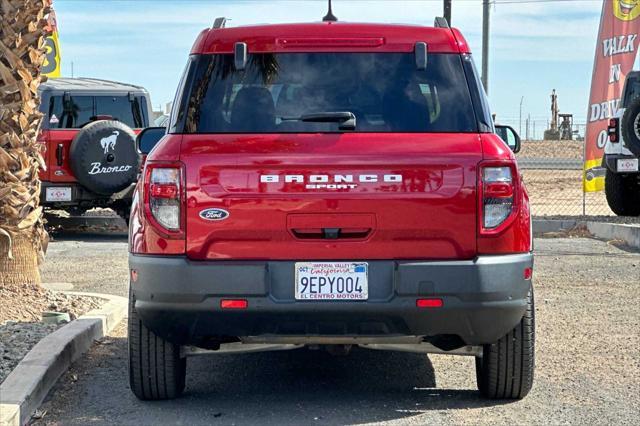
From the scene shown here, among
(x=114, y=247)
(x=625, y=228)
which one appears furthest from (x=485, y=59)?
(x=114, y=247)

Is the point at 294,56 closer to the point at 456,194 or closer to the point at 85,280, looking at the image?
the point at 456,194

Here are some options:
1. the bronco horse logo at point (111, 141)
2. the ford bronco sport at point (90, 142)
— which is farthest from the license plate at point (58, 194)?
the bronco horse logo at point (111, 141)

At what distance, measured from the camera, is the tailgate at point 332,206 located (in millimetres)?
5336

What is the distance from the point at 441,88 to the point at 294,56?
28.9 inches

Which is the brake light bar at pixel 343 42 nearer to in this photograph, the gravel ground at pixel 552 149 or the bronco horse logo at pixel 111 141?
the bronco horse logo at pixel 111 141

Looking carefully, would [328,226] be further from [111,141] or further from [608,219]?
[608,219]

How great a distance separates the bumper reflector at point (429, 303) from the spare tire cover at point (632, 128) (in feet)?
39.2

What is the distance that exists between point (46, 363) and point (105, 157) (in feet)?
26.8

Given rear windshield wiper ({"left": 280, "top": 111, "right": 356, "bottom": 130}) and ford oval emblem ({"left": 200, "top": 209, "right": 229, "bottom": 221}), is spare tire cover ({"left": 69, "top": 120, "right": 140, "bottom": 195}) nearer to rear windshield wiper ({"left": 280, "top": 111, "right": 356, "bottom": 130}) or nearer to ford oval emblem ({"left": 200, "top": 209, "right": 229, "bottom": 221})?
rear windshield wiper ({"left": 280, "top": 111, "right": 356, "bottom": 130})

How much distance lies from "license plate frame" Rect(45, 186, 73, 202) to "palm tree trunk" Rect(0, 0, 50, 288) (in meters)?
5.81

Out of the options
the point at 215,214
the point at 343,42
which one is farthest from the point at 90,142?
the point at 215,214

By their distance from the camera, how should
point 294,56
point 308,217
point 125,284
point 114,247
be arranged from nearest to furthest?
point 308,217
point 294,56
point 125,284
point 114,247

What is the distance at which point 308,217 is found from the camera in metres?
5.34

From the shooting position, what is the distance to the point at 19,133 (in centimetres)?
868
